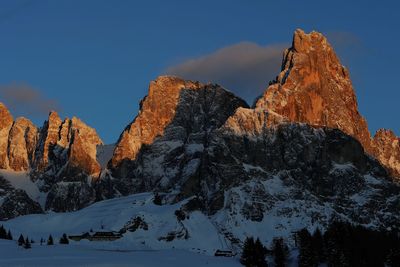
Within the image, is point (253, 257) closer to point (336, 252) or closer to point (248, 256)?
point (248, 256)

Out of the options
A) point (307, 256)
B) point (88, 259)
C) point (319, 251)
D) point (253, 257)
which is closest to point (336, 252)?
point (307, 256)

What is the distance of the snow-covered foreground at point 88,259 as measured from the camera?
16188 centimetres

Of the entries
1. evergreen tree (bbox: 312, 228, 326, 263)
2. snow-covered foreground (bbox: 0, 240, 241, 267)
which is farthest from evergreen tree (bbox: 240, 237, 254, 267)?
evergreen tree (bbox: 312, 228, 326, 263)

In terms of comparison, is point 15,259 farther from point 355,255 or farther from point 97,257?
point 355,255

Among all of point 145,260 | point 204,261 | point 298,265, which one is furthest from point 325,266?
point 145,260

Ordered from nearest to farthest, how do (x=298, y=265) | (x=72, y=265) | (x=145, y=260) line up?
(x=72, y=265)
(x=145, y=260)
(x=298, y=265)

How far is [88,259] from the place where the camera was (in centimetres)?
17250

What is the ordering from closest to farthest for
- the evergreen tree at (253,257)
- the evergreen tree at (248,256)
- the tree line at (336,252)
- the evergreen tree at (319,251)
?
1. the tree line at (336,252)
2. the evergreen tree at (319,251)
3. the evergreen tree at (248,256)
4. the evergreen tree at (253,257)

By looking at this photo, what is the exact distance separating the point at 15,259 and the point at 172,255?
135ft

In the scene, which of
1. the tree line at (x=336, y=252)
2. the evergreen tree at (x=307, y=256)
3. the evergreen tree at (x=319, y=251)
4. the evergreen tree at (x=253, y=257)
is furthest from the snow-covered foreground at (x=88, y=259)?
the evergreen tree at (x=319, y=251)

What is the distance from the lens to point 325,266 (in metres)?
188

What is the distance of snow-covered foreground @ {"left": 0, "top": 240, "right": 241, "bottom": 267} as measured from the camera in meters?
162

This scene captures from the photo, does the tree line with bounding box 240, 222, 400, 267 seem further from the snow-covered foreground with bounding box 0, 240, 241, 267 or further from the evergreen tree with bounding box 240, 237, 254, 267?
the snow-covered foreground with bounding box 0, 240, 241, 267

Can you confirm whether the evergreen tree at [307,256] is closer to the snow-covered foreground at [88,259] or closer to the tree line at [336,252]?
the tree line at [336,252]
